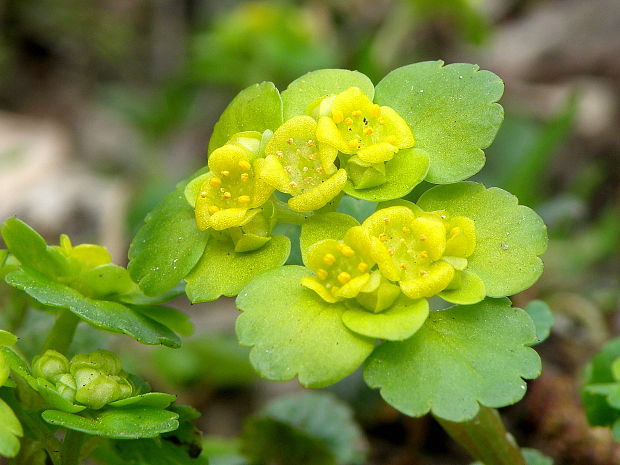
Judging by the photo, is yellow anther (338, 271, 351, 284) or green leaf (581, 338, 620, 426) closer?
yellow anther (338, 271, 351, 284)

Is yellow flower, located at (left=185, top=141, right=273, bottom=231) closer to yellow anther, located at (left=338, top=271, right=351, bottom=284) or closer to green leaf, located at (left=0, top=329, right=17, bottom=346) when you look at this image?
yellow anther, located at (left=338, top=271, right=351, bottom=284)

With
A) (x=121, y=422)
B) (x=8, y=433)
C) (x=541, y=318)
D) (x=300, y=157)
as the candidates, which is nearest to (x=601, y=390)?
(x=541, y=318)

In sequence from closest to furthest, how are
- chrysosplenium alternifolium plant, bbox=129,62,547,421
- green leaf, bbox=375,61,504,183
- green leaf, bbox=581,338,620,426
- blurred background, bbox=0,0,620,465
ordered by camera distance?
1. chrysosplenium alternifolium plant, bbox=129,62,547,421
2. green leaf, bbox=375,61,504,183
3. green leaf, bbox=581,338,620,426
4. blurred background, bbox=0,0,620,465

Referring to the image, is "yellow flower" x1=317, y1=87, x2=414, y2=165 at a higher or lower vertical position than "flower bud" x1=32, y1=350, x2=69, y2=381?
higher

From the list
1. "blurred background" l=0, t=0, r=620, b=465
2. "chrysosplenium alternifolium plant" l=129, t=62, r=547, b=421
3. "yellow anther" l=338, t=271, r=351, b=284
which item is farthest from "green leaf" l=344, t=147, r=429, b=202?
"blurred background" l=0, t=0, r=620, b=465

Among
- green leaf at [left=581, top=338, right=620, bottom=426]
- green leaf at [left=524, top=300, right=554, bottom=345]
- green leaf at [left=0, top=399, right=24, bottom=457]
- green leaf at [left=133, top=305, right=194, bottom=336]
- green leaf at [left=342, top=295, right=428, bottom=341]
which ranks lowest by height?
green leaf at [left=581, top=338, right=620, bottom=426]

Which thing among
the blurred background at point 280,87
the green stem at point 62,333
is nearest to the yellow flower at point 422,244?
the green stem at point 62,333

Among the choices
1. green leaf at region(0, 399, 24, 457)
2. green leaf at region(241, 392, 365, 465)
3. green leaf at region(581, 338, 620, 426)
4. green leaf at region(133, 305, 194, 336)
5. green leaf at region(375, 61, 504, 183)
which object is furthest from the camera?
green leaf at region(241, 392, 365, 465)

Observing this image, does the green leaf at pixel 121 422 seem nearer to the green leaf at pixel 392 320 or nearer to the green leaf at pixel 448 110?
the green leaf at pixel 392 320
